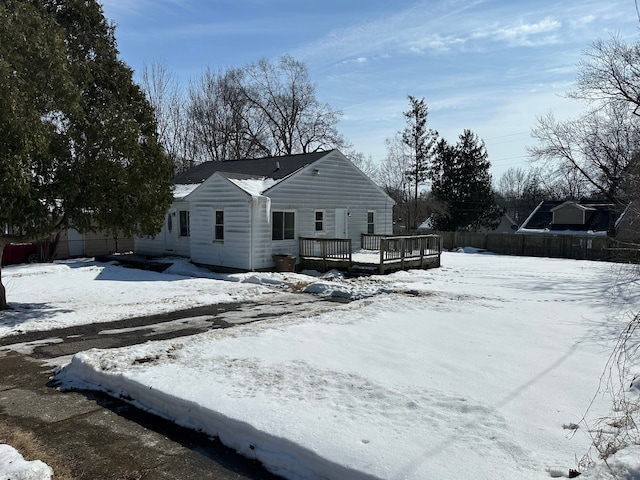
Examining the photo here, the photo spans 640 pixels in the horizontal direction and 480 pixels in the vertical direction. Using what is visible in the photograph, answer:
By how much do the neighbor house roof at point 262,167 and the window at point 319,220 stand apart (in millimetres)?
2033

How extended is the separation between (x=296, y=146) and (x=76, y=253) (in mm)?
22918

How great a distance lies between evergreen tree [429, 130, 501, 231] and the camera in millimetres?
39094

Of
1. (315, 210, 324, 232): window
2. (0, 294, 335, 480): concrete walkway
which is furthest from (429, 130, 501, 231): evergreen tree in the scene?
(0, 294, 335, 480): concrete walkway

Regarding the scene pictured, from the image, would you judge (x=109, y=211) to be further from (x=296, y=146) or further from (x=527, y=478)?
(x=296, y=146)

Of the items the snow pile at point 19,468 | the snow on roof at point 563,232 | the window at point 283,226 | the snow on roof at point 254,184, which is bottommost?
the snow pile at point 19,468

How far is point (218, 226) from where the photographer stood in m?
17.8

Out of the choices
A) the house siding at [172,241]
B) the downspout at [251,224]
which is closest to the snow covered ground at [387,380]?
the downspout at [251,224]

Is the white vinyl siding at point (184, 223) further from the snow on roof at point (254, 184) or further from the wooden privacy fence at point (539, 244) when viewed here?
the wooden privacy fence at point (539, 244)

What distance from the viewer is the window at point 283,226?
17547 mm

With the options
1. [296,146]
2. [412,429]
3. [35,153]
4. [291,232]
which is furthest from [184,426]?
[296,146]

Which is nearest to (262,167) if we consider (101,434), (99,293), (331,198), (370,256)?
(331,198)

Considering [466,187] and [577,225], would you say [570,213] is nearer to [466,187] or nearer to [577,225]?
[577,225]

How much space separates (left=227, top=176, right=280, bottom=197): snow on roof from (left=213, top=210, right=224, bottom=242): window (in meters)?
1.33

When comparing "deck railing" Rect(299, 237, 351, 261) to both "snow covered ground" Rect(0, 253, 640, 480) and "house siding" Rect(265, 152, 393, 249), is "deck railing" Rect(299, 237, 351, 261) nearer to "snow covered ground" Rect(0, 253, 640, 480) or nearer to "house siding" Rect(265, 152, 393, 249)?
"house siding" Rect(265, 152, 393, 249)
